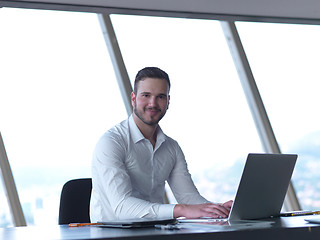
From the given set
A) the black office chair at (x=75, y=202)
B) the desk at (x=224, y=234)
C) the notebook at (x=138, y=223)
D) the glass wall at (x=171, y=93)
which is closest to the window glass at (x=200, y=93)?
the glass wall at (x=171, y=93)

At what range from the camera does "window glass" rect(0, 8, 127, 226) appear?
4133 mm

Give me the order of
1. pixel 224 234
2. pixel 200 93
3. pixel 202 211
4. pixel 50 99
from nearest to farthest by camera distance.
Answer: pixel 224 234 < pixel 202 211 < pixel 50 99 < pixel 200 93

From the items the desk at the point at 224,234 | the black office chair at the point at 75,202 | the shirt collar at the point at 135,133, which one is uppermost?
the shirt collar at the point at 135,133

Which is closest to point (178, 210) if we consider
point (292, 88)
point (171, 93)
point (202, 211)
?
point (202, 211)

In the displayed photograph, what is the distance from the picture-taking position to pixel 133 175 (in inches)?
104

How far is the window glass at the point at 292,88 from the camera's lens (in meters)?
4.98

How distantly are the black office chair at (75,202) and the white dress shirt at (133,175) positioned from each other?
0.14 metres

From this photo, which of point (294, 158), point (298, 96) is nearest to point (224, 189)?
point (298, 96)

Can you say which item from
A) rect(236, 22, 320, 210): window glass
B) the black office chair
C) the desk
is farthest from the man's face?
rect(236, 22, 320, 210): window glass

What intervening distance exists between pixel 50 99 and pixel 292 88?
2424 mm

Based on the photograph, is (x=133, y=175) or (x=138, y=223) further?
(x=133, y=175)

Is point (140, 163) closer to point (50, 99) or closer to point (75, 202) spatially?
point (75, 202)

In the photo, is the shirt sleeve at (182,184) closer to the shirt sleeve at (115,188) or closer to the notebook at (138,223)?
the shirt sleeve at (115,188)

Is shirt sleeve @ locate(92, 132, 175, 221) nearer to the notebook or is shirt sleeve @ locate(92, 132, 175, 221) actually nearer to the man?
the man
